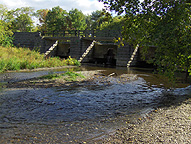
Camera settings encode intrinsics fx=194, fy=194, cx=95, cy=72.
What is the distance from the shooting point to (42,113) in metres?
5.73

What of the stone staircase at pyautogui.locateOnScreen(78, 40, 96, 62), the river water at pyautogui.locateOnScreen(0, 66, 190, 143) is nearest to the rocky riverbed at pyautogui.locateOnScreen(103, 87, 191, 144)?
the river water at pyautogui.locateOnScreen(0, 66, 190, 143)

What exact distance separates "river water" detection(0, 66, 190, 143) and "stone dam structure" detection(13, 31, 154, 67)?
16116 millimetres

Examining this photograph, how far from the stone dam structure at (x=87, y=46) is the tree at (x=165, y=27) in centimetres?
1543

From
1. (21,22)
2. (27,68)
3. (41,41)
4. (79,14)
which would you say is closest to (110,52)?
(41,41)

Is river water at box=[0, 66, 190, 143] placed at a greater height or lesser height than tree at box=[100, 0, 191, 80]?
lesser

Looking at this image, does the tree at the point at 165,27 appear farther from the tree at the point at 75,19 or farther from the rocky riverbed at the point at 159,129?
the tree at the point at 75,19

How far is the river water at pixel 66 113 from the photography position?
4.24 m

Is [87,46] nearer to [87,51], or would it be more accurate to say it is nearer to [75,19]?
[87,51]

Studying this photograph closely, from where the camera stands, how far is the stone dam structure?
80.9 feet

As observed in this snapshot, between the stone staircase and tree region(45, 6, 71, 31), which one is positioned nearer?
the stone staircase

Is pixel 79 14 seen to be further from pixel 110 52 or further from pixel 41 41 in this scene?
pixel 110 52

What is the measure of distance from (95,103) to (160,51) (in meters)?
3.21

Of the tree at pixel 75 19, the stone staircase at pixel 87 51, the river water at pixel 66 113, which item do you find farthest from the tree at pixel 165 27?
the tree at pixel 75 19

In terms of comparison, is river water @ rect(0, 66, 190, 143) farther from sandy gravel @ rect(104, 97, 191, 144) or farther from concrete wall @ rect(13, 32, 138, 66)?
concrete wall @ rect(13, 32, 138, 66)
